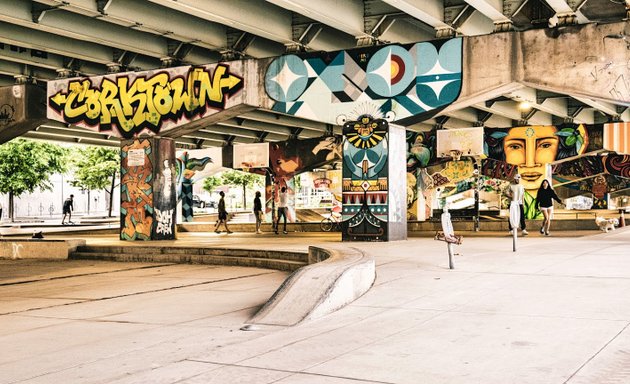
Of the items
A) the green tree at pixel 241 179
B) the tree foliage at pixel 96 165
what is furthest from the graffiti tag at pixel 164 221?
the green tree at pixel 241 179

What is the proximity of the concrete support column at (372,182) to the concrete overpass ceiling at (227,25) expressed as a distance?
1920 mm

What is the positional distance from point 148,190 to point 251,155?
1915 centimetres

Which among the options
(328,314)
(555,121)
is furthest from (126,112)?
(555,121)

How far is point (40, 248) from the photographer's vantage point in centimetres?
2050

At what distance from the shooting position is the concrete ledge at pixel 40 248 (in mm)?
20312

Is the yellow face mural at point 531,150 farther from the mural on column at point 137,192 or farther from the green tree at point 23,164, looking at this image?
the green tree at point 23,164

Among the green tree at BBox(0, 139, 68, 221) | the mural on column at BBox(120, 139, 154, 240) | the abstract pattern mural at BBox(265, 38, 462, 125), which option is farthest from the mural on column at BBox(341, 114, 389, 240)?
the green tree at BBox(0, 139, 68, 221)

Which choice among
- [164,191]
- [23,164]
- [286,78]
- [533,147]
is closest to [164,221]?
[164,191]

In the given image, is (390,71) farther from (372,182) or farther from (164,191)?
(164,191)

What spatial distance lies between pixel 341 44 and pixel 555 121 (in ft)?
79.0

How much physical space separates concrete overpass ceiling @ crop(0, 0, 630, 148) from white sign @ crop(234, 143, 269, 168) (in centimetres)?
1691

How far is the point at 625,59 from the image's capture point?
656 inches

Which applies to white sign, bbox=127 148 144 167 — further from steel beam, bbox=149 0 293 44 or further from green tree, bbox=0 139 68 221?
green tree, bbox=0 139 68 221

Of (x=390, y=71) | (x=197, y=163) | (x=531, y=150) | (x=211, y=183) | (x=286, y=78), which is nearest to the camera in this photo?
(x=390, y=71)
